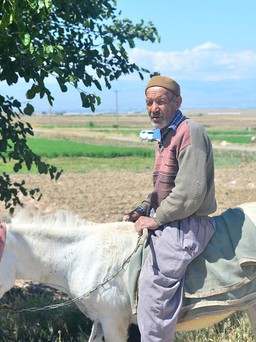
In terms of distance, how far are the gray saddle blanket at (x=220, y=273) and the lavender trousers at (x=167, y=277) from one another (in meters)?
0.09

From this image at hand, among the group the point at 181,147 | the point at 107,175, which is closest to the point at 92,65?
the point at 181,147

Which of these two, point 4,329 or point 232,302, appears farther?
point 4,329

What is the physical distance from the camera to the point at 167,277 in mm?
3256

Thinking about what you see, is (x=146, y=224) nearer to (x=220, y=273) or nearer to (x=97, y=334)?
(x=220, y=273)

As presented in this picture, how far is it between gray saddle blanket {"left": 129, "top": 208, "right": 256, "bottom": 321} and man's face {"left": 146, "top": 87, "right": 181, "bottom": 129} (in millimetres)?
821

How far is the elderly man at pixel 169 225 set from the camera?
10.5 ft

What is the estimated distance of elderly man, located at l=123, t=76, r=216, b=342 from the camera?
319 centimetres

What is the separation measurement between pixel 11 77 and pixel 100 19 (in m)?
1.68

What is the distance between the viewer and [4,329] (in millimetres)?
4949

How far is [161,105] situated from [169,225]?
0.78m

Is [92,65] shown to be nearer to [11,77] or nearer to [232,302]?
[11,77]

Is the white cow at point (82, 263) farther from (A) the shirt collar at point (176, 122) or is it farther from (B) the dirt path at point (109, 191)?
(B) the dirt path at point (109, 191)

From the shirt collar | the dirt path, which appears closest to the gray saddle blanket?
the shirt collar

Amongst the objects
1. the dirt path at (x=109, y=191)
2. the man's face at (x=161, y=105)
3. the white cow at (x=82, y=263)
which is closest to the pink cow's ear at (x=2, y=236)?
the white cow at (x=82, y=263)
